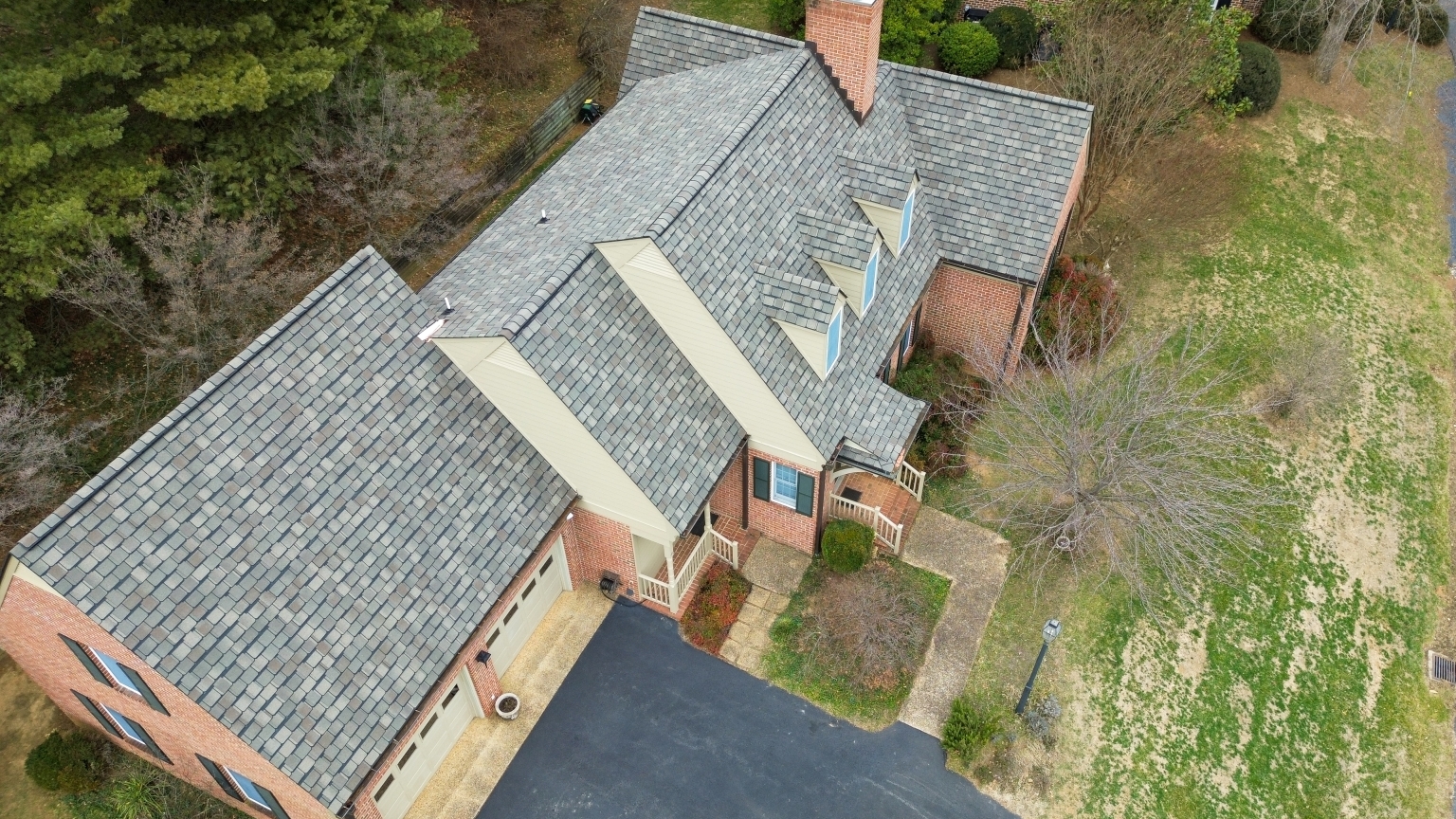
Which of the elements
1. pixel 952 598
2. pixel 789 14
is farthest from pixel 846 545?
pixel 789 14

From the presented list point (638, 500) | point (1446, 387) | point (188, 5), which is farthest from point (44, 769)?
point (1446, 387)

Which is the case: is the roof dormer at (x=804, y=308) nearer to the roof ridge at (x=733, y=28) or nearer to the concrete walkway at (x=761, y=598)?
the concrete walkway at (x=761, y=598)

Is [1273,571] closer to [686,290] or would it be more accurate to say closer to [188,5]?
[686,290]

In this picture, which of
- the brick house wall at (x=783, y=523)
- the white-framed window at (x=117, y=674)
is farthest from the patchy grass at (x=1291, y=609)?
the white-framed window at (x=117, y=674)

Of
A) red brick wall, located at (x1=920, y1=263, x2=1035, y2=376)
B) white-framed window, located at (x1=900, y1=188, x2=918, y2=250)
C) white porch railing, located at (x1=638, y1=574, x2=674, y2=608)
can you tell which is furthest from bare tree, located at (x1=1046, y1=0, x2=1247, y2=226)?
white porch railing, located at (x1=638, y1=574, x2=674, y2=608)

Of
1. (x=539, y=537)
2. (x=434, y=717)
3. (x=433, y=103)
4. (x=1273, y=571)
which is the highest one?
(x=433, y=103)

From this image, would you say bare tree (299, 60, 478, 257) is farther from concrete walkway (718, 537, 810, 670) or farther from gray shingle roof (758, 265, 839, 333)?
concrete walkway (718, 537, 810, 670)
